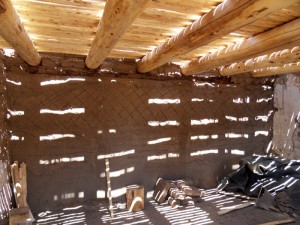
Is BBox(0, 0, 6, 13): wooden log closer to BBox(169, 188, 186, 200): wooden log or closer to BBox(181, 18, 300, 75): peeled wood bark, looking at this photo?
BBox(181, 18, 300, 75): peeled wood bark

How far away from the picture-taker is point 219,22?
198 centimetres

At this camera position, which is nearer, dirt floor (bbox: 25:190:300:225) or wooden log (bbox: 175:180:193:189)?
dirt floor (bbox: 25:190:300:225)

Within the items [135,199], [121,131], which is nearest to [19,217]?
[135,199]

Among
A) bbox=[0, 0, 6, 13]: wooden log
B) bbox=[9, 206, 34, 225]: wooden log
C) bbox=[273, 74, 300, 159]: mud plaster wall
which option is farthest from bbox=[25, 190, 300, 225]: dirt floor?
bbox=[0, 0, 6, 13]: wooden log

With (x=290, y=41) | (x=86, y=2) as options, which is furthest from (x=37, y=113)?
(x=290, y=41)

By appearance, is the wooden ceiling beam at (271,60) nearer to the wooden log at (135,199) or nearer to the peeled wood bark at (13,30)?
the wooden log at (135,199)

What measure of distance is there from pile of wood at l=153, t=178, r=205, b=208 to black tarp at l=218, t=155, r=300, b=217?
0.82 meters

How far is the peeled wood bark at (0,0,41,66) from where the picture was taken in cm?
169

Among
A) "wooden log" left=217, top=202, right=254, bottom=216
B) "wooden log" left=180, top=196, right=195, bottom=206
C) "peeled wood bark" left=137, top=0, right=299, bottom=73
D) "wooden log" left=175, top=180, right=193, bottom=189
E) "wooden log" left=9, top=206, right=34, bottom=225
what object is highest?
"peeled wood bark" left=137, top=0, right=299, bottom=73

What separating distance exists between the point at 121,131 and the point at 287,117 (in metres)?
3.90

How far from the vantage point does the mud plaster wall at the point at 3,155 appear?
3305 mm

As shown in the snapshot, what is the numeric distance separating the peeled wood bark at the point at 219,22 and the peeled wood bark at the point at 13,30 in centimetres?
149

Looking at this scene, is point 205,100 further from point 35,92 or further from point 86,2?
point 86,2

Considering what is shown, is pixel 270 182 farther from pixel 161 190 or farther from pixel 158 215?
pixel 158 215
